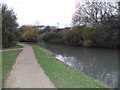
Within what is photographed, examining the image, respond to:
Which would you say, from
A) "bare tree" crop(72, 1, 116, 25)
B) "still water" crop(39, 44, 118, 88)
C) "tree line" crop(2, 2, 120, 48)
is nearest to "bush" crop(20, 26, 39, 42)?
"tree line" crop(2, 2, 120, 48)

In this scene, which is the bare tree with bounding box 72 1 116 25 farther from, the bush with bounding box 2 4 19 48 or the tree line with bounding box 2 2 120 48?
the bush with bounding box 2 4 19 48

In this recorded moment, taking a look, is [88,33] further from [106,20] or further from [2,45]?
[2,45]

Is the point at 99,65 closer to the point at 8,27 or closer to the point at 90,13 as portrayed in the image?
the point at 8,27

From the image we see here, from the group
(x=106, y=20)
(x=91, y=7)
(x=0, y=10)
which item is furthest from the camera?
(x=91, y=7)

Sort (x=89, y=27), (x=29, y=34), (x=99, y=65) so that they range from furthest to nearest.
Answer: (x=29, y=34) < (x=89, y=27) < (x=99, y=65)

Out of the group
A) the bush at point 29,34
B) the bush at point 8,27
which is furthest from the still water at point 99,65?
the bush at point 29,34

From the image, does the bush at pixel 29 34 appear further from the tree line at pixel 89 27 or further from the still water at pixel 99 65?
the still water at pixel 99 65

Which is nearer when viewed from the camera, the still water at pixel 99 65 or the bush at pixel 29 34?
the still water at pixel 99 65

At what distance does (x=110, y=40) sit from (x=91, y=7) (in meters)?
7.67

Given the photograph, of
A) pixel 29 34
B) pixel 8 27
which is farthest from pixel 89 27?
pixel 29 34

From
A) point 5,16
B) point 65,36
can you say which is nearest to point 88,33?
point 65,36

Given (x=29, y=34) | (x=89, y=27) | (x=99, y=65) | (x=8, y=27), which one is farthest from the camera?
(x=29, y=34)

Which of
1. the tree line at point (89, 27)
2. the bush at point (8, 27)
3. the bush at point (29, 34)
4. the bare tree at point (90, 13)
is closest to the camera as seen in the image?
the bush at point (8, 27)

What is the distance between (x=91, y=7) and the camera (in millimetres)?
37781
